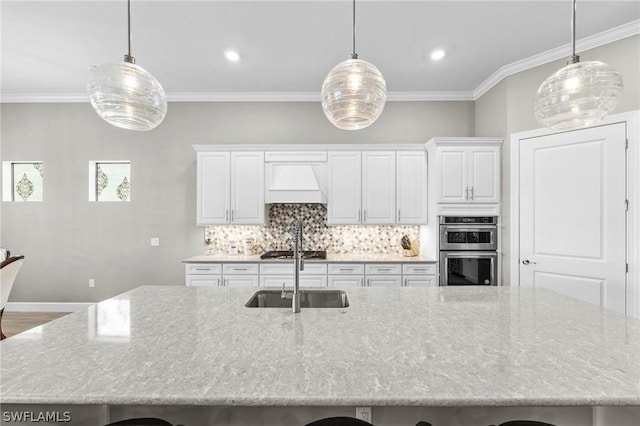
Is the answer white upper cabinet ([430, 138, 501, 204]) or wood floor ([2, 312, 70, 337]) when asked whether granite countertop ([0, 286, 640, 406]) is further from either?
wood floor ([2, 312, 70, 337])

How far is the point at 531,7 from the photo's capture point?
7.95ft

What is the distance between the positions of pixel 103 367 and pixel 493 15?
340 centimetres

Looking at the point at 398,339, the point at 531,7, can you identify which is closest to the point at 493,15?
the point at 531,7

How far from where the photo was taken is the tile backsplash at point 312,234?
13.4ft

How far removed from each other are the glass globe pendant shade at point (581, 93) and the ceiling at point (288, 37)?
143cm

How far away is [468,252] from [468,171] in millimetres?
940

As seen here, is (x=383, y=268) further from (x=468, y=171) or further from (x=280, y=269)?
(x=468, y=171)

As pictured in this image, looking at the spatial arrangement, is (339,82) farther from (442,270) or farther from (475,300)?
(442,270)

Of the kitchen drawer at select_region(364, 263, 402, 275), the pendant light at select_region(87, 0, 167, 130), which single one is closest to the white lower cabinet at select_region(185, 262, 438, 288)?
the kitchen drawer at select_region(364, 263, 402, 275)

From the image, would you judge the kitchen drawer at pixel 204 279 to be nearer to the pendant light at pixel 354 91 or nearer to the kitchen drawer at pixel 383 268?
the kitchen drawer at pixel 383 268

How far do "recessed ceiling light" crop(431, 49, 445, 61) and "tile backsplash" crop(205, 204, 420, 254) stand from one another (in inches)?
79.6

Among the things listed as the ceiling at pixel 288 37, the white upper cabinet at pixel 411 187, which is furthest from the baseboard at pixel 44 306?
the white upper cabinet at pixel 411 187

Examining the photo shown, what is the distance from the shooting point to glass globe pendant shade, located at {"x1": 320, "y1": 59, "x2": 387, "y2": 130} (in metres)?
Answer: 1.53

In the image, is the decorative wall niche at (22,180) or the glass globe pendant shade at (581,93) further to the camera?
the decorative wall niche at (22,180)
